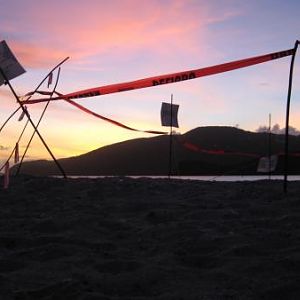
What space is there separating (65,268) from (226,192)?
17.2 ft

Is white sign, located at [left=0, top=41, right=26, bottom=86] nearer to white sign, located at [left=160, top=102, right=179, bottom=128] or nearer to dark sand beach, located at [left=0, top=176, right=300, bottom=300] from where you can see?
dark sand beach, located at [left=0, top=176, right=300, bottom=300]

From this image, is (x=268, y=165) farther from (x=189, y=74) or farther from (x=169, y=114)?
(x=169, y=114)

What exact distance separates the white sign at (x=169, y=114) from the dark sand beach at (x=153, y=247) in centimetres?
708

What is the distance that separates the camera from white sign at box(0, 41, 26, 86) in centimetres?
1128

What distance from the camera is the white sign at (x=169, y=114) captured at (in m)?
15.9

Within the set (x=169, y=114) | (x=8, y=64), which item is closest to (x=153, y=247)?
(x=8, y=64)

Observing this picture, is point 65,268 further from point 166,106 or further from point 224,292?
point 166,106

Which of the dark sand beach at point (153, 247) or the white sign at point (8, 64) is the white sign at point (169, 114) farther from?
the dark sand beach at point (153, 247)

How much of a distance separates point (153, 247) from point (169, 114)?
10.8 meters

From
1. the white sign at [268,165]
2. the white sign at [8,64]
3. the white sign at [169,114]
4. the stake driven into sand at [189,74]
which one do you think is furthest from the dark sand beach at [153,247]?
the white sign at [169,114]

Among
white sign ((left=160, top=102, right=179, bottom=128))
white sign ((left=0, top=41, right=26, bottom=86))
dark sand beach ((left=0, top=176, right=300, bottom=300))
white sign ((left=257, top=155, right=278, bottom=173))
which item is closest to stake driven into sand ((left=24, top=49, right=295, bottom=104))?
dark sand beach ((left=0, top=176, right=300, bottom=300))

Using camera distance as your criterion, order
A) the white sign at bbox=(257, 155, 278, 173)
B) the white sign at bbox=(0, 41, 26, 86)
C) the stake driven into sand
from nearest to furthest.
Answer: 1. the stake driven into sand
2. the white sign at bbox=(257, 155, 278, 173)
3. the white sign at bbox=(0, 41, 26, 86)

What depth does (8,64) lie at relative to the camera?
1148 centimetres

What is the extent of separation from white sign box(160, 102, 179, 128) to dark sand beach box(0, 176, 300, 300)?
7.08 m
